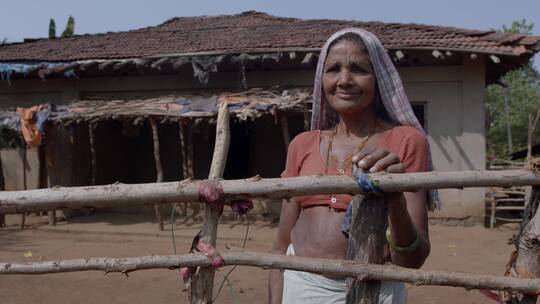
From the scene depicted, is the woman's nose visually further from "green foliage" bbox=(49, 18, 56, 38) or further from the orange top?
"green foliage" bbox=(49, 18, 56, 38)

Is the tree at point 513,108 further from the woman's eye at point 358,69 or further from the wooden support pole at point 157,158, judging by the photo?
the woman's eye at point 358,69

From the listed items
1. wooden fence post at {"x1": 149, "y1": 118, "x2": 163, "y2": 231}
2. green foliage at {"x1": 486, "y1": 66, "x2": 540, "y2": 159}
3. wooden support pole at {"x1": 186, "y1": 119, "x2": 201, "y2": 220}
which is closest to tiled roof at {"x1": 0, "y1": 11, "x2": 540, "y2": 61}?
wooden support pole at {"x1": 186, "y1": 119, "x2": 201, "y2": 220}

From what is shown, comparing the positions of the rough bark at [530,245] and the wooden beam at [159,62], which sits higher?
the wooden beam at [159,62]

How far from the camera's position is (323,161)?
6.00 feet

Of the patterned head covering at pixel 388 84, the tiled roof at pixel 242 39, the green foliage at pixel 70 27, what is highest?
the green foliage at pixel 70 27

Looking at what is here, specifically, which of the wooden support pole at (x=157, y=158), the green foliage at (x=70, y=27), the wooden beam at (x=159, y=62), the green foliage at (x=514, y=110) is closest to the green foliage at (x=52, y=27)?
the green foliage at (x=70, y=27)

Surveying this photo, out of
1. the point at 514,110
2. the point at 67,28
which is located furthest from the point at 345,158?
the point at 514,110

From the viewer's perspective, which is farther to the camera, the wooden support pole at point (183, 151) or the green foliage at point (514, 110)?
the green foliage at point (514, 110)

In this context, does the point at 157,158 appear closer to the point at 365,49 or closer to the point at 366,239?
the point at 365,49

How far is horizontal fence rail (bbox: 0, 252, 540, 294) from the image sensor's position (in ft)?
4.88

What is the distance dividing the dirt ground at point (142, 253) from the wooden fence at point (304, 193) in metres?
1.63

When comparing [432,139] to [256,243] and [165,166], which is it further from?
[165,166]

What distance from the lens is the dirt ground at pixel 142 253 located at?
5027 millimetres

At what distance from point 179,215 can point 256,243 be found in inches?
109
